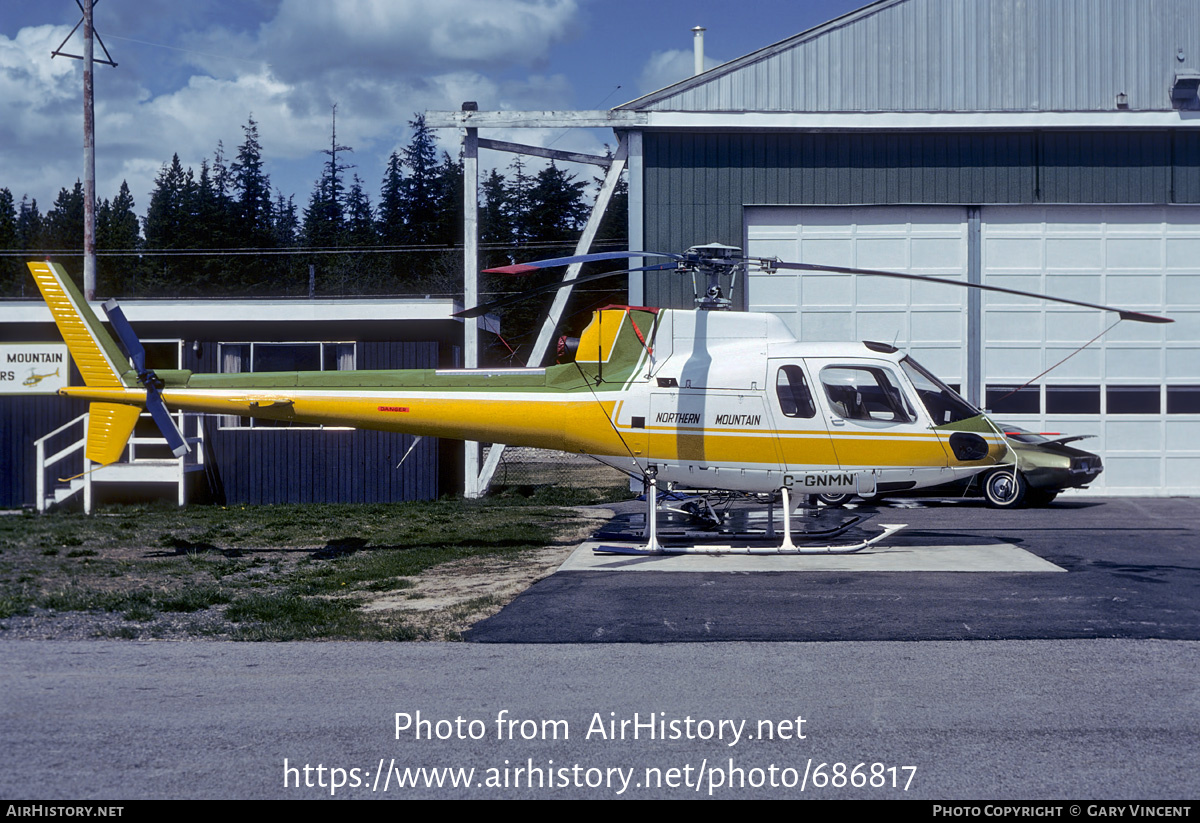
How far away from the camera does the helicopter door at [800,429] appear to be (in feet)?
36.7

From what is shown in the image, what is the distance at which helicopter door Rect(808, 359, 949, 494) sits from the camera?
11164mm

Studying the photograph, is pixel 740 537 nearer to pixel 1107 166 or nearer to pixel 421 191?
pixel 1107 166

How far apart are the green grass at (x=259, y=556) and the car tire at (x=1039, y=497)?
6690 mm

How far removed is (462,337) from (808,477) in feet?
32.8

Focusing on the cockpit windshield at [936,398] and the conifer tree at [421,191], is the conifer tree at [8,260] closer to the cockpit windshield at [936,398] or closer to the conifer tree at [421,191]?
the conifer tree at [421,191]

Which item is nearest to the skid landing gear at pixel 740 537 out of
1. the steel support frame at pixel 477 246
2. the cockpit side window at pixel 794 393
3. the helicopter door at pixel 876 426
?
the helicopter door at pixel 876 426

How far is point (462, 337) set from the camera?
19.8 m

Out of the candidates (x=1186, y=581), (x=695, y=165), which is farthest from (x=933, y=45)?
(x=1186, y=581)

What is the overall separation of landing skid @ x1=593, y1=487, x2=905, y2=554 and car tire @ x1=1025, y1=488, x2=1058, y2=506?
11.3ft

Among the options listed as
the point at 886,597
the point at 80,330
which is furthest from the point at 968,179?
the point at 80,330

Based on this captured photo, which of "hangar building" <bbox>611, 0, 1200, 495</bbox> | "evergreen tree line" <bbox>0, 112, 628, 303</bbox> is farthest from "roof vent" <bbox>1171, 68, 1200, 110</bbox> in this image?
"evergreen tree line" <bbox>0, 112, 628, 303</bbox>

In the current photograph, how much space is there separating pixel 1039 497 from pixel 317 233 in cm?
5954

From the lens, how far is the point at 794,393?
11219mm

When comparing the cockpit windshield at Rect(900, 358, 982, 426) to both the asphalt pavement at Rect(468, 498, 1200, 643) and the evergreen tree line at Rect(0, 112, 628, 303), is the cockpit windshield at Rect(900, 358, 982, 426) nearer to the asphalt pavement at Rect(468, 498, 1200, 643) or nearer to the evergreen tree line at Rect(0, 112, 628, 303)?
the asphalt pavement at Rect(468, 498, 1200, 643)
